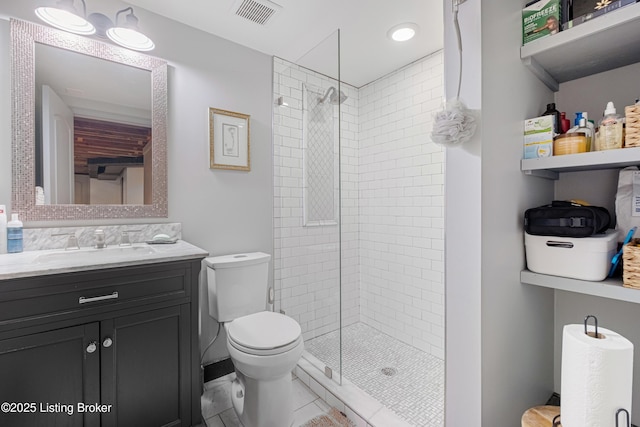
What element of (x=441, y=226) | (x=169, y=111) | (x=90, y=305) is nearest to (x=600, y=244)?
(x=441, y=226)

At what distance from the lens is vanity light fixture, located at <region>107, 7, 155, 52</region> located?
1.68m

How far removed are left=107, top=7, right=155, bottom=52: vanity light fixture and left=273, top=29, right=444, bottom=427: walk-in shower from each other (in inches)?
39.1

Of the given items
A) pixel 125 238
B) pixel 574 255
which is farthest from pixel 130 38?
pixel 574 255

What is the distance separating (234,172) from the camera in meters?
2.20

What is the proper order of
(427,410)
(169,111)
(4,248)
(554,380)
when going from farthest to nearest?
(169,111), (427,410), (554,380), (4,248)

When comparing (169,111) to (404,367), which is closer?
(169,111)

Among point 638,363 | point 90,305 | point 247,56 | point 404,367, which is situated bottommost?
point 404,367

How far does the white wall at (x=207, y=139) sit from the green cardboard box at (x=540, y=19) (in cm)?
174

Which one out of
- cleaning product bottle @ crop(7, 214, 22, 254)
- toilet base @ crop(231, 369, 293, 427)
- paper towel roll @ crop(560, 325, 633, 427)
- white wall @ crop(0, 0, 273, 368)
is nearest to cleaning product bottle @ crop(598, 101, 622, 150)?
paper towel roll @ crop(560, 325, 633, 427)

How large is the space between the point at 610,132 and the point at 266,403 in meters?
1.96

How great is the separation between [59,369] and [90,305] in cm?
27

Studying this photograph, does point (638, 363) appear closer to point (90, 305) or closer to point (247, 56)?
point (90, 305)

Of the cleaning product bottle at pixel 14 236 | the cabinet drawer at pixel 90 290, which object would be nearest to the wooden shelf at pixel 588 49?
the cabinet drawer at pixel 90 290

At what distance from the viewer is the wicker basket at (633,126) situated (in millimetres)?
980
